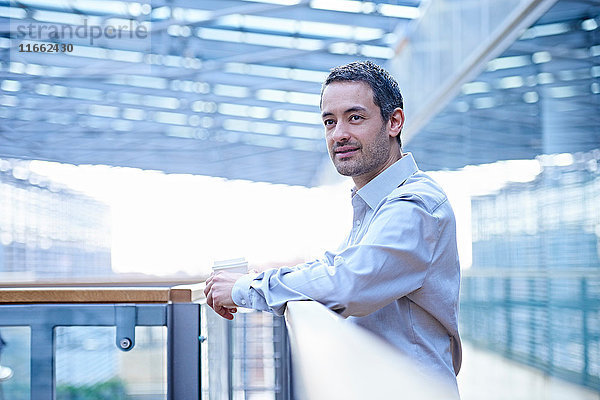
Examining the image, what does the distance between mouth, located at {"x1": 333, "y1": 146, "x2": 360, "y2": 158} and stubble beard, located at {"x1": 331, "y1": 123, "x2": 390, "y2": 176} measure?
1 centimetres

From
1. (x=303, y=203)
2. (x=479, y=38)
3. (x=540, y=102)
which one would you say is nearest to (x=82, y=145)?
(x=303, y=203)

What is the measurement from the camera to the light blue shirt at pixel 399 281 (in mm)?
1393

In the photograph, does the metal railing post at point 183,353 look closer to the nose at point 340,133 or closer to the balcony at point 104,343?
the balcony at point 104,343

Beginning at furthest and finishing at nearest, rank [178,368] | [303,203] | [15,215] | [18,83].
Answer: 1. [303,203]
2. [15,215]
3. [18,83]
4. [178,368]

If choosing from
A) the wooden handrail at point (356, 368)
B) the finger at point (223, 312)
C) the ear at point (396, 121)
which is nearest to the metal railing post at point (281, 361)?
the finger at point (223, 312)

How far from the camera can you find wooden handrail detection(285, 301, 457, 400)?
0.49 meters

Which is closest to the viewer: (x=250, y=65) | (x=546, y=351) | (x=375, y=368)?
(x=375, y=368)

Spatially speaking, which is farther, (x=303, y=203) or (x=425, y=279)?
(x=303, y=203)

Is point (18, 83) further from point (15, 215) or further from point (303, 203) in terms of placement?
point (303, 203)

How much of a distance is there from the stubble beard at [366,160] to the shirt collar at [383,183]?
32 millimetres

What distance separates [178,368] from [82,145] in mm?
13569

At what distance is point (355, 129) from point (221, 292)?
0.48 m

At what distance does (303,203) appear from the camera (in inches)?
650

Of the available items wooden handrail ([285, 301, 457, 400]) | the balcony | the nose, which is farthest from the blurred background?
wooden handrail ([285, 301, 457, 400])
